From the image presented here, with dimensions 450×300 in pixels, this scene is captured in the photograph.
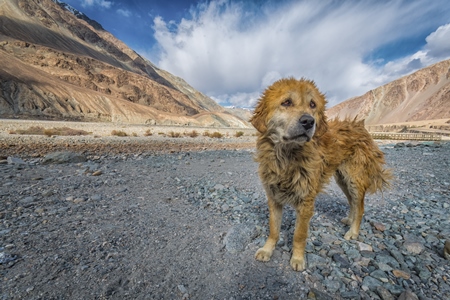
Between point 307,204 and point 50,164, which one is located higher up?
point 307,204

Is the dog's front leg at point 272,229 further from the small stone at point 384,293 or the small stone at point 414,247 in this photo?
the small stone at point 414,247

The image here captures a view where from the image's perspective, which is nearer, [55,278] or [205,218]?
[55,278]

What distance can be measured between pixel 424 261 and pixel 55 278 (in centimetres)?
484

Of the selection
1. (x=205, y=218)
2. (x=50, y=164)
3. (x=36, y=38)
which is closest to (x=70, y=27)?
(x=36, y=38)

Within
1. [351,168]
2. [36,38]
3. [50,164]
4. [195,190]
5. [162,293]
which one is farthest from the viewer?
[36,38]

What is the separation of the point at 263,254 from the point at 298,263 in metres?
0.51

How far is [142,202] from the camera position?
5145 mm

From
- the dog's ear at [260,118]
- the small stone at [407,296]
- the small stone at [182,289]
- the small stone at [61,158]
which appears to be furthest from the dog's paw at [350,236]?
the small stone at [61,158]

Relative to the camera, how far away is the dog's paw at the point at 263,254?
3.33 metres

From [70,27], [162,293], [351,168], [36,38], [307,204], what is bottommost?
[162,293]

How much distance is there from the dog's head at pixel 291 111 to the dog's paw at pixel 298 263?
5.53ft

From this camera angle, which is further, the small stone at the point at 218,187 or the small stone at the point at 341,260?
the small stone at the point at 218,187

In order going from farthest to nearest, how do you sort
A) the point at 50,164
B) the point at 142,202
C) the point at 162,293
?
the point at 50,164
the point at 142,202
the point at 162,293

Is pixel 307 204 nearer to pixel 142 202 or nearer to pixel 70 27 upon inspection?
pixel 142 202
